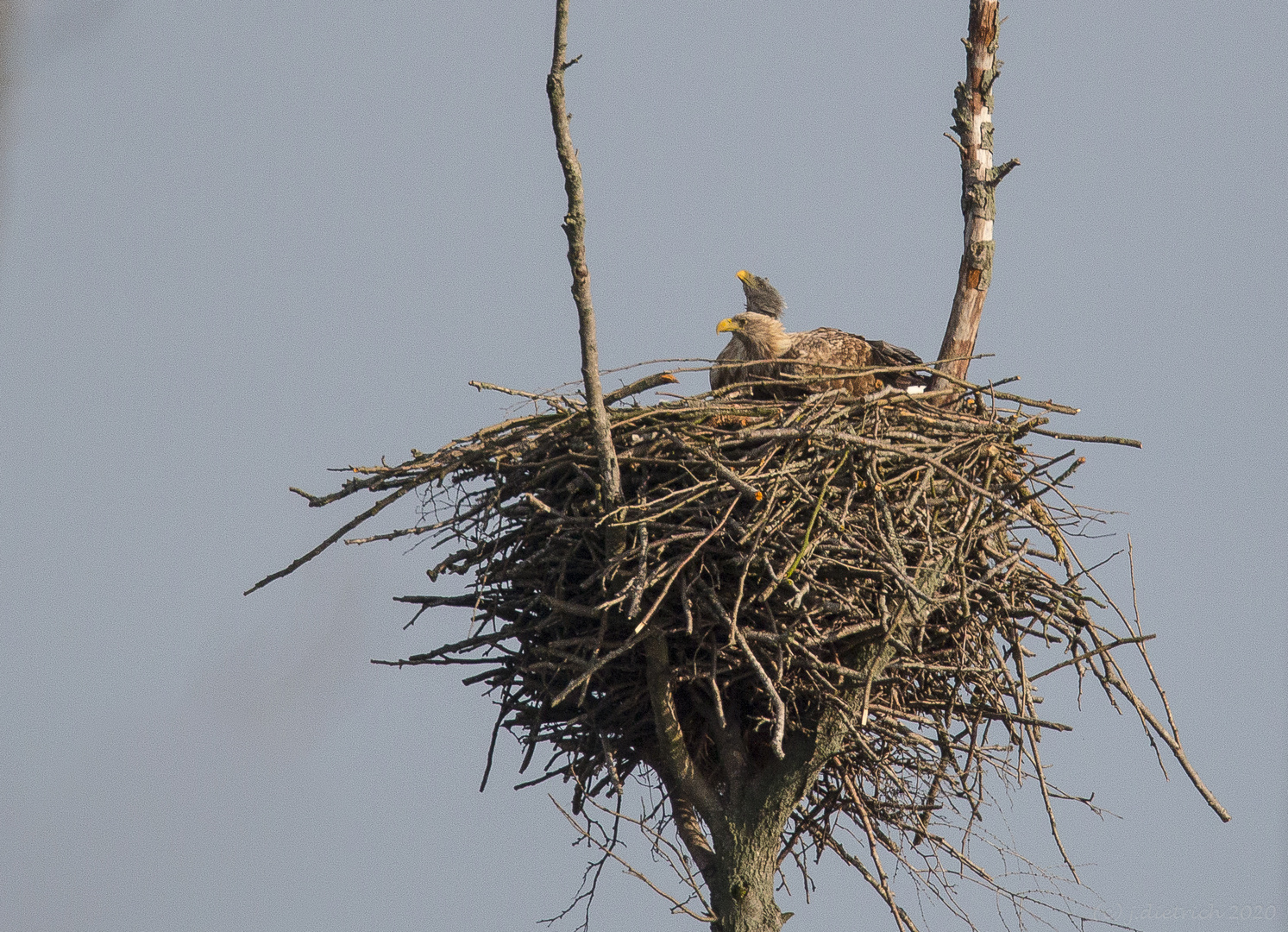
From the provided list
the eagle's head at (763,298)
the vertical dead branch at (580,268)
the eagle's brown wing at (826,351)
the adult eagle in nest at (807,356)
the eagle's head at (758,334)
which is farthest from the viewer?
the eagle's head at (763,298)

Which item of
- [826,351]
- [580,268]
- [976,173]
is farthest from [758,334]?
[580,268]

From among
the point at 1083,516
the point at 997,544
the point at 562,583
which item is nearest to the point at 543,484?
the point at 562,583

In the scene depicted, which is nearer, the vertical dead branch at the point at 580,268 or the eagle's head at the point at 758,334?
the vertical dead branch at the point at 580,268

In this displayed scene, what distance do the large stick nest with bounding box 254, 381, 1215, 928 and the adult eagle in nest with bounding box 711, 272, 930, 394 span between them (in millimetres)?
529

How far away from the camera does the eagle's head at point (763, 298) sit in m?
9.88

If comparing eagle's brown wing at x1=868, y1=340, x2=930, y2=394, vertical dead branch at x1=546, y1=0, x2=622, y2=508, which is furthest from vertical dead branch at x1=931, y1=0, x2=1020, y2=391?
vertical dead branch at x1=546, y1=0, x2=622, y2=508

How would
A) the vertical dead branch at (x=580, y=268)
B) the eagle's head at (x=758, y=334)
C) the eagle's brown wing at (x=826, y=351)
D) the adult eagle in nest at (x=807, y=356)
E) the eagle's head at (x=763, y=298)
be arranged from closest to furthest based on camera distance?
the vertical dead branch at (x=580, y=268) < the adult eagle in nest at (x=807, y=356) < the eagle's brown wing at (x=826, y=351) < the eagle's head at (x=758, y=334) < the eagle's head at (x=763, y=298)

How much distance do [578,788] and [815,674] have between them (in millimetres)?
1573

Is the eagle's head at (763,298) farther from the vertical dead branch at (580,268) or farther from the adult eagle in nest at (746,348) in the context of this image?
the vertical dead branch at (580,268)

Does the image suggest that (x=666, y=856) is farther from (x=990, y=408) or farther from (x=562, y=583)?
(x=990, y=408)

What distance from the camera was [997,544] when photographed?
7.50 metres

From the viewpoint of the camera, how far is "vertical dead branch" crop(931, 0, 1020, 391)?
9266 millimetres

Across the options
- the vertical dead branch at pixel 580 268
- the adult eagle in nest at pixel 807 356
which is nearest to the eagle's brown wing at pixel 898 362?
the adult eagle in nest at pixel 807 356

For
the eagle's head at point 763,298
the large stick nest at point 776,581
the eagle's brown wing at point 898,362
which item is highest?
the eagle's head at point 763,298
